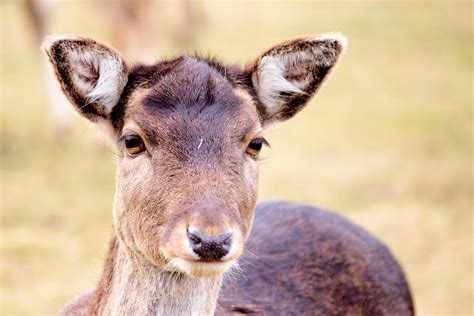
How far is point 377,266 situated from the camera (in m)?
6.50

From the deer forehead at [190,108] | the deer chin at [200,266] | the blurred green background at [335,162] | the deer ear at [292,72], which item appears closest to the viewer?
the deer chin at [200,266]

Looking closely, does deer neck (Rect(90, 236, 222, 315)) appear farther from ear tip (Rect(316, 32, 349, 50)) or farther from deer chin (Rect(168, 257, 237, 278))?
ear tip (Rect(316, 32, 349, 50))

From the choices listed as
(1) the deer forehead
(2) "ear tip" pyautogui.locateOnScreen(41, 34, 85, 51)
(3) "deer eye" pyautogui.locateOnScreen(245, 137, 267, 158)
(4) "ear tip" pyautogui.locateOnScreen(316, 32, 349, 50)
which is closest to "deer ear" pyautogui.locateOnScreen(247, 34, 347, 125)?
(4) "ear tip" pyautogui.locateOnScreen(316, 32, 349, 50)

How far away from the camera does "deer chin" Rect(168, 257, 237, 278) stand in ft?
14.6

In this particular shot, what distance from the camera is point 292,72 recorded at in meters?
5.39

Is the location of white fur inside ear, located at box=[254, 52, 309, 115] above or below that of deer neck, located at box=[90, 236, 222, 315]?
above

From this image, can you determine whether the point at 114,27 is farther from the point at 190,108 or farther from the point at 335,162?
the point at 190,108

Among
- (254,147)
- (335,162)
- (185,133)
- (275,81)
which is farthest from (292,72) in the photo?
(335,162)

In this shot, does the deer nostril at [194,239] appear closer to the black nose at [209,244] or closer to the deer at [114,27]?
the black nose at [209,244]

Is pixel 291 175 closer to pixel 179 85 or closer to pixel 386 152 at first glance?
pixel 386 152

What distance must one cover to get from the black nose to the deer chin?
8cm

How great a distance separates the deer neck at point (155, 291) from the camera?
4.92 m

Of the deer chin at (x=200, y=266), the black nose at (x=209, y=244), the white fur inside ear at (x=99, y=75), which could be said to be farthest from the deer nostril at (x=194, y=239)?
the white fur inside ear at (x=99, y=75)

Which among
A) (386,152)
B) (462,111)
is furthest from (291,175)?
(462,111)
